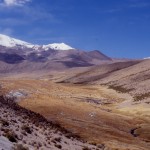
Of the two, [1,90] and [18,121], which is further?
[1,90]

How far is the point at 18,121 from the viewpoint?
46.4 meters

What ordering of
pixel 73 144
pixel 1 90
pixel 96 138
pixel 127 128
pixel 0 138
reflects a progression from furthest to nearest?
pixel 1 90
pixel 127 128
pixel 96 138
pixel 73 144
pixel 0 138

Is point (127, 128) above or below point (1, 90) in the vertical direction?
below

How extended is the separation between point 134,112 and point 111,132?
60284 mm

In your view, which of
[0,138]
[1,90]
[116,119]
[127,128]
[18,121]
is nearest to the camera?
[0,138]

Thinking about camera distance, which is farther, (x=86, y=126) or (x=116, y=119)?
(x=116, y=119)

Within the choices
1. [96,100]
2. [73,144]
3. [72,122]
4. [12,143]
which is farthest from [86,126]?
[96,100]

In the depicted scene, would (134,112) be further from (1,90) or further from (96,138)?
(96,138)

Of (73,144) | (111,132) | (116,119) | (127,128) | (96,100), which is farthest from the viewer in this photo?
(96,100)

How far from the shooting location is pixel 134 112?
144625mm

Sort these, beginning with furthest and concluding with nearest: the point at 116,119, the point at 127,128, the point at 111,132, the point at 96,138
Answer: the point at 116,119 → the point at 127,128 → the point at 111,132 → the point at 96,138

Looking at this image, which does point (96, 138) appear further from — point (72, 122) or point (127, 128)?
point (127, 128)

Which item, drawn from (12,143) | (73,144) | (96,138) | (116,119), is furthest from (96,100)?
(12,143)

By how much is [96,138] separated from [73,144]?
22.6 m
